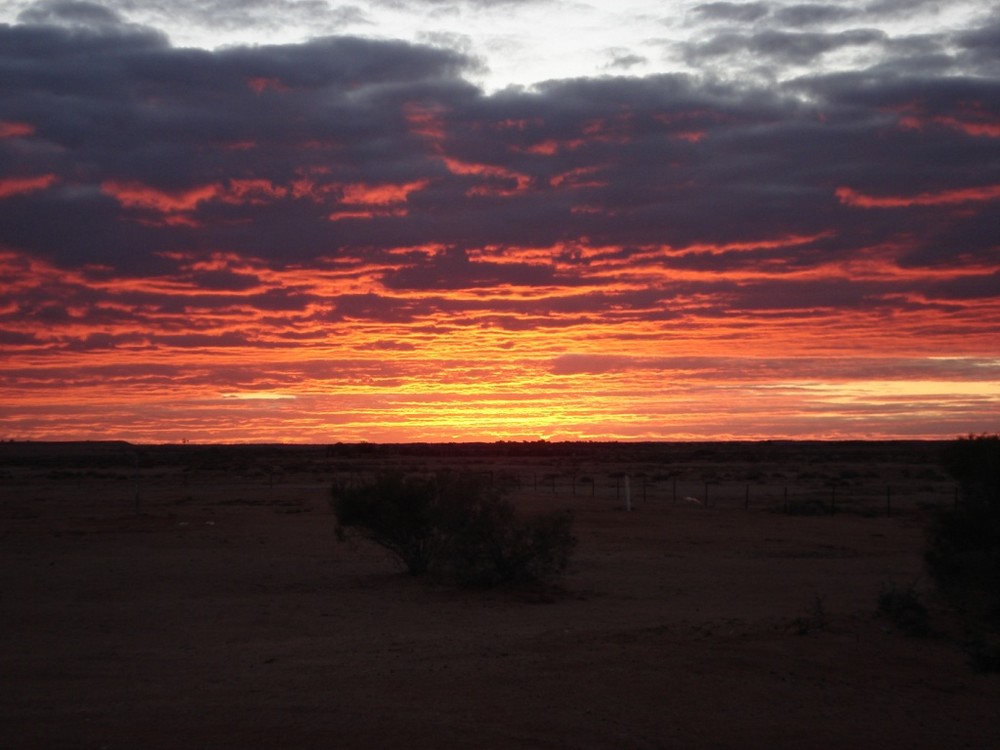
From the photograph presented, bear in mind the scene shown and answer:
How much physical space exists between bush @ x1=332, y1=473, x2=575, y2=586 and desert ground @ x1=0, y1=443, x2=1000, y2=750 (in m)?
0.69

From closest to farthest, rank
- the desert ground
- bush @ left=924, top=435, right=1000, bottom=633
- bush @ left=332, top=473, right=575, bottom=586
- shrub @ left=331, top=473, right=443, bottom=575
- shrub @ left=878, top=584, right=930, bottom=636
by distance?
the desert ground < bush @ left=924, top=435, right=1000, bottom=633 < shrub @ left=878, top=584, right=930, bottom=636 < bush @ left=332, top=473, right=575, bottom=586 < shrub @ left=331, top=473, right=443, bottom=575

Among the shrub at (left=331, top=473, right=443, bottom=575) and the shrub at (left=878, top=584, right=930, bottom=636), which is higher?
the shrub at (left=331, top=473, right=443, bottom=575)

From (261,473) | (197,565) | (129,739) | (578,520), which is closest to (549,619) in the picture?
(129,739)

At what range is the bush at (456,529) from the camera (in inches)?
893

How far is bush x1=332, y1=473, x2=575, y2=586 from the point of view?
74.4 feet

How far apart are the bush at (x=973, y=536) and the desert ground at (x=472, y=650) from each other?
132 centimetres

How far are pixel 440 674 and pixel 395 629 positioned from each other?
180 inches

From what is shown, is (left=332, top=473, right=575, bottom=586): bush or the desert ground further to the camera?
(left=332, top=473, right=575, bottom=586): bush

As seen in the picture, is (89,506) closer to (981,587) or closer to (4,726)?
→ (4,726)

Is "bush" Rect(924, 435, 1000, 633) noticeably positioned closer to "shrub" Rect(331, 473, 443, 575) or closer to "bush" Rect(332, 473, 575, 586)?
"bush" Rect(332, 473, 575, 586)

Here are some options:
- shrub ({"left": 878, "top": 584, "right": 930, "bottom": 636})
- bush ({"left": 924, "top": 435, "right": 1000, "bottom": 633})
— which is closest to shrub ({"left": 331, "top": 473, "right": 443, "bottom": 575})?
shrub ({"left": 878, "top": 584, "right": 930, "bottom": 636})

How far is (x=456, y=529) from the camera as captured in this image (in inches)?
912

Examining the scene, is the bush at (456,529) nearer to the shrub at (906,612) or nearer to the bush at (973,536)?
the shrub at (906,612)

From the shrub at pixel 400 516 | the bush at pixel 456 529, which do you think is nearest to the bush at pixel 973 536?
the bush at pixel 456 529
